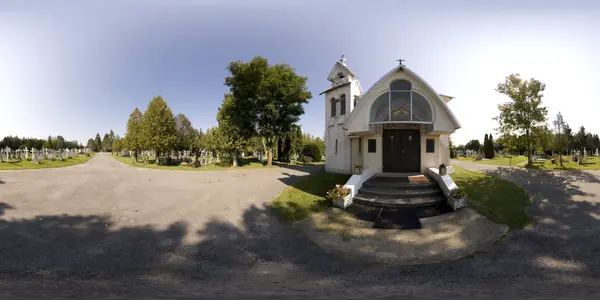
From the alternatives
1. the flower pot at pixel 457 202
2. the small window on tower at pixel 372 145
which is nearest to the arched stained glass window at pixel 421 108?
the small window on tower at pixel 372 145

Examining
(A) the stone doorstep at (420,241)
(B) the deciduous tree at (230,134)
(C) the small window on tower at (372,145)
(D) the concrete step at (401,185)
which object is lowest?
(A) the stone doorstep at (420,241)

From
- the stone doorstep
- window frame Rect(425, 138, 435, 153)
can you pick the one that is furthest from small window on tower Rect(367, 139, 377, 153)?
the stone doorstep

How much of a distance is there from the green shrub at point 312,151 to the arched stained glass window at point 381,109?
97.3ft

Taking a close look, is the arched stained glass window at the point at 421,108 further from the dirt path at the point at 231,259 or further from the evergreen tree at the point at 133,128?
the evergreen tree at the point at 133,128

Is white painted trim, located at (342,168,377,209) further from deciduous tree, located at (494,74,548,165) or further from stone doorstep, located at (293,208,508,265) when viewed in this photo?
deciduous tree, located at (494,74,548,165)

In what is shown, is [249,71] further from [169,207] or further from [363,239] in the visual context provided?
[363,239]

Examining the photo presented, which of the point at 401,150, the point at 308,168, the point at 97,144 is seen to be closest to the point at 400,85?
the point at 401,150

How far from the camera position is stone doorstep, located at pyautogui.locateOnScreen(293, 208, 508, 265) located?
5.66 m

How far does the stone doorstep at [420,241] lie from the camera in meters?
5.66

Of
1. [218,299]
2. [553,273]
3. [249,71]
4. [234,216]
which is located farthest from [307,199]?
[249,71]

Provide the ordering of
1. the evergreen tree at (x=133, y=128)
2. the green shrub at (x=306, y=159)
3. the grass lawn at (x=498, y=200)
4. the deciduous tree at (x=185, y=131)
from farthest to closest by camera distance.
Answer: the deciduous tree at (x=185, y=131) < the evergreen tree at (x=133, y=128) < the green shrub at (x=306, y=159) < the grass lawn at (x=498, y=200)

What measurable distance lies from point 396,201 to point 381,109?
211 inches

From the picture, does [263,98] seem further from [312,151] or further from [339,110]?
[312,151]

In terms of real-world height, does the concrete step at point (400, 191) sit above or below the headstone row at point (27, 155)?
below
